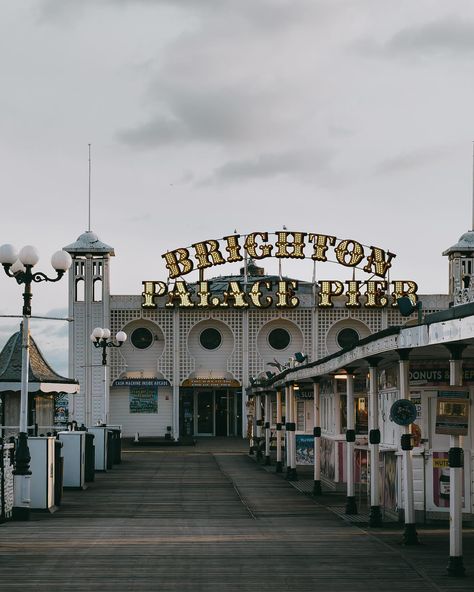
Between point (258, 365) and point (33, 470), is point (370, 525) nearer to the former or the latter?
point (33, 470)

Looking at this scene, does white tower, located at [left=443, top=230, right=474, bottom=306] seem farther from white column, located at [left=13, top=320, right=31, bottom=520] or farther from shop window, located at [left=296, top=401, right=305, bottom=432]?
white column, located at [left=13, top=320, right=31, bottom=520]

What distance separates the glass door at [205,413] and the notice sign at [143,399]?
10.8 ft

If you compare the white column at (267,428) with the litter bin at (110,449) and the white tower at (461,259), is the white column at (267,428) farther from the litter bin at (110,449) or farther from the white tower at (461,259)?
the white tower at (461,259)

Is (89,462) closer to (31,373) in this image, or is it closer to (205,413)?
(31,373)

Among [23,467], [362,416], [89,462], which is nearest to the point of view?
[23,467]

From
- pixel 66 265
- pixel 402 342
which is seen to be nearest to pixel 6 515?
pixel 66 265

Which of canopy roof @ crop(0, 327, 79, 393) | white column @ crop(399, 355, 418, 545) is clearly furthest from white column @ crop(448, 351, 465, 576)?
canopy roof @ crop(0, 327, 79, 393)

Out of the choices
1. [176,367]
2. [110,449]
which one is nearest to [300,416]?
[110,449]

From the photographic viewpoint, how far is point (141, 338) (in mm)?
68438

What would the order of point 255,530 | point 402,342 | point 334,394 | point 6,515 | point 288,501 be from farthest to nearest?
point 334,394, point 288,501, point 6,515, point 255,530, point 402,342

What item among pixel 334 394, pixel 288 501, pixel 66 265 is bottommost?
pixel 288 501

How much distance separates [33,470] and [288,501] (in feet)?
19.9

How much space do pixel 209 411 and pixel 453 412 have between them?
187 feet

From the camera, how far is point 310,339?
68.9 meters
